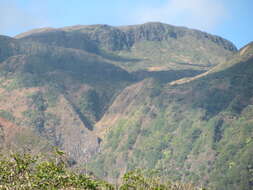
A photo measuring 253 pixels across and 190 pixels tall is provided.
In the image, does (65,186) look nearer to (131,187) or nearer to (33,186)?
(33,186)

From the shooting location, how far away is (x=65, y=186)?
399ft

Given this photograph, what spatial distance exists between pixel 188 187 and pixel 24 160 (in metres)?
80.2

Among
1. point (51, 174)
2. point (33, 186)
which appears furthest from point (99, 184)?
point (33, 186)

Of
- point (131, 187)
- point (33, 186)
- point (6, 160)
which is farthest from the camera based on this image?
point (131, 187)

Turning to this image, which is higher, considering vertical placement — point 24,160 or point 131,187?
point 24,160

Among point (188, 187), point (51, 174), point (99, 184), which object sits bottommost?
point (188, 187)

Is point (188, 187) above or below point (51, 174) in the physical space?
below

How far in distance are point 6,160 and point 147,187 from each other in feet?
127

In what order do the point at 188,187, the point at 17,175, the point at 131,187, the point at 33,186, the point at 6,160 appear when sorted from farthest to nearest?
1. the point at 188,187
2. the point at 131,187
3. the point at 6,160
4. the point at 17,175
5. the point at 33,186

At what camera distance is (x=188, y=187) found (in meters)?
188

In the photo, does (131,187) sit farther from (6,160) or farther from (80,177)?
(6,160)

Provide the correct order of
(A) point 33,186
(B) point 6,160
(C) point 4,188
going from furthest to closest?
(B) point 6,160 < (A) point 33,186 < (C) point 4,188

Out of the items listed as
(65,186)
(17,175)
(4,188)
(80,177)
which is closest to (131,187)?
(80,177)

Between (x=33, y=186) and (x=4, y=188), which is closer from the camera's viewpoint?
(x=4, y=188)
